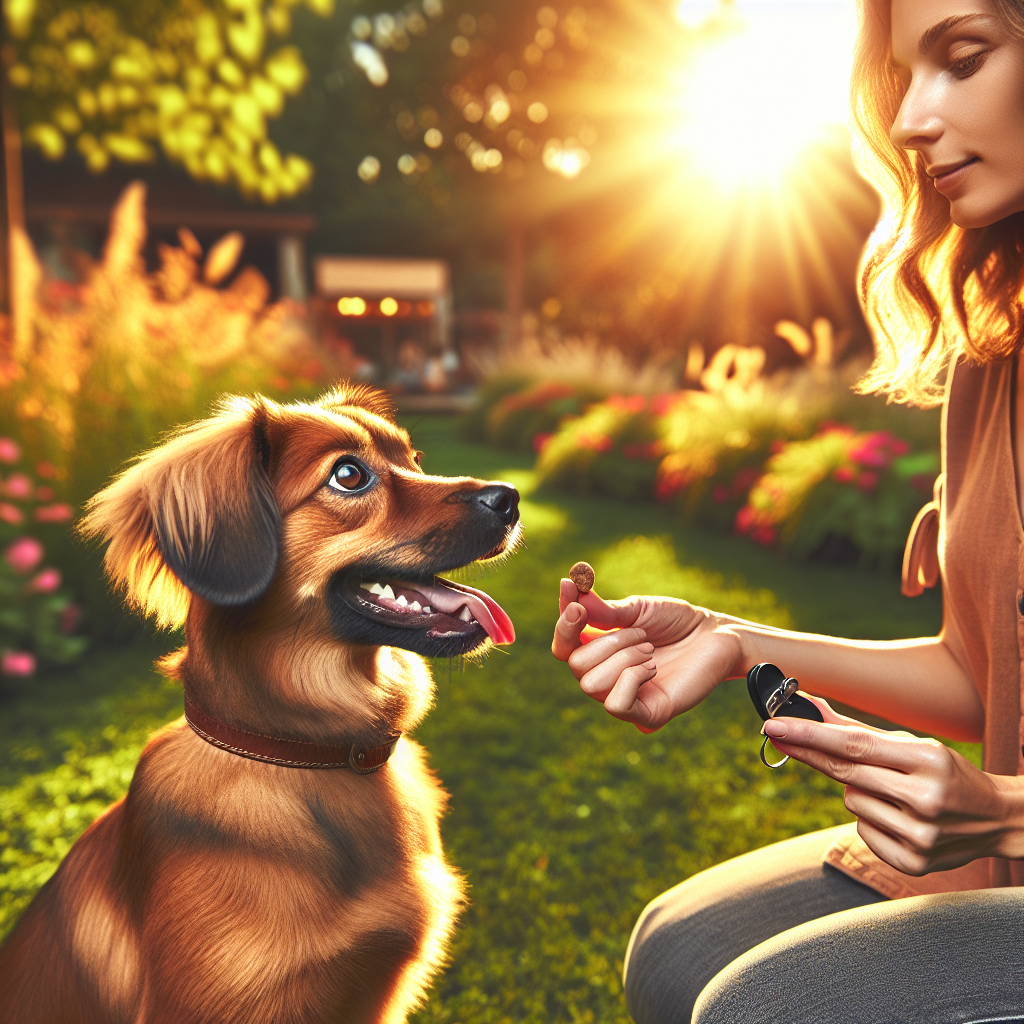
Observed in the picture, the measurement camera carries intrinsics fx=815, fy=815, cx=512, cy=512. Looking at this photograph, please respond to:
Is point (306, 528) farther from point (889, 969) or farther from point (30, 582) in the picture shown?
point (30, 582)

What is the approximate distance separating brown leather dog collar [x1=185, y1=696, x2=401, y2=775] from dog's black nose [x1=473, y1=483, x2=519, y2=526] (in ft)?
1.99

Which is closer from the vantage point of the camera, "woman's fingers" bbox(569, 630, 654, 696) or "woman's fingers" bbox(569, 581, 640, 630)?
"woman's fingers" bbox(569, 630, 654, 696)

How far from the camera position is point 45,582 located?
14.1 ft

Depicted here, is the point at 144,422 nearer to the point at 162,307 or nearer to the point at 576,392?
the point at 162,307

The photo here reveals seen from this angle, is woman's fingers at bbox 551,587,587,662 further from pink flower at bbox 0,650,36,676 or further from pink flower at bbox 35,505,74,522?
pink flower at bbox 35,505,74,522

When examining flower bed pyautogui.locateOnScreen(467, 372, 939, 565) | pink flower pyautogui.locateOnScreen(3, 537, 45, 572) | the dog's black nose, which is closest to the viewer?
the dog's black nose

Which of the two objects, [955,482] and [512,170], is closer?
[955,482]

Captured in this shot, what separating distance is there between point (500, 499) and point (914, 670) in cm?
111

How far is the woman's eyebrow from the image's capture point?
1.48 m

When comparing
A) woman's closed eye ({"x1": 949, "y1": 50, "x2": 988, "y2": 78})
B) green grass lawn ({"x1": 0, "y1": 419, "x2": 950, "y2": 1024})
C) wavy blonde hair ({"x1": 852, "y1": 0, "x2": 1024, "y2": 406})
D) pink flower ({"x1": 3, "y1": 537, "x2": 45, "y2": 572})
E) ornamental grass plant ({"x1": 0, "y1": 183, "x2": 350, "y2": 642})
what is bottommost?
green grass lawn ({"x1": 0, "y1": 419, "x2": 950, "y2": 1024})

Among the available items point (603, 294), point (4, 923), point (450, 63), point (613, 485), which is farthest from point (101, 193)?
point (4, 923)

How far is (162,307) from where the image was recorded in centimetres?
604

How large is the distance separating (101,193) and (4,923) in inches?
1072

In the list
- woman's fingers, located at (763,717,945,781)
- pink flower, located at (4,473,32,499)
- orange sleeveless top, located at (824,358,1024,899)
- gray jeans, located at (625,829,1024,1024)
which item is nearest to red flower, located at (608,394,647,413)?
pink flower, located at (4,473,32,499)
